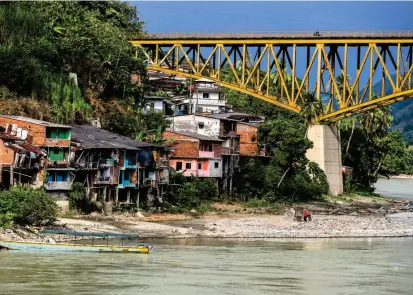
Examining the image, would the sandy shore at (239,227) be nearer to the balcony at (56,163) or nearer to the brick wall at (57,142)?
the balcony at (56,163)

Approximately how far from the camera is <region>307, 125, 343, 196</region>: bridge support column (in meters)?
88.2

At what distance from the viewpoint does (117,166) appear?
62.3 metres

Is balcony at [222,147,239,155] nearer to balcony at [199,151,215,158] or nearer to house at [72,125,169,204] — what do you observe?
balcony at [199,151,215,158]

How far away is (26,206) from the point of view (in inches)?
2002

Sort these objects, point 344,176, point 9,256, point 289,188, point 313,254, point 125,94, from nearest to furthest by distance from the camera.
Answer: point 9,256, point 313,254, point 289,188, point 125,94, point 344,176

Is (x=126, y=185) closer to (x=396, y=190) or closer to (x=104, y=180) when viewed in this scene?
(x=104, y=180)

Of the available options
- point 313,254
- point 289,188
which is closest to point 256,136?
point 289,188

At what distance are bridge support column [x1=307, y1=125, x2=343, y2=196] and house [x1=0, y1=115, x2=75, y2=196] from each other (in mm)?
33646

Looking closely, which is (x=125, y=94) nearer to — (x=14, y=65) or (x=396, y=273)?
(x=14, y=65)

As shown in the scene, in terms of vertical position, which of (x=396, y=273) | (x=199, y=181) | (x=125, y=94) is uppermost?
(x=125, y=94)

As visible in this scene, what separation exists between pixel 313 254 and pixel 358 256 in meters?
2.27

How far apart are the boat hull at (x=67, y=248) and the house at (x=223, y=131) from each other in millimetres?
29929

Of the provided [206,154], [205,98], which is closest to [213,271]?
[206,154]

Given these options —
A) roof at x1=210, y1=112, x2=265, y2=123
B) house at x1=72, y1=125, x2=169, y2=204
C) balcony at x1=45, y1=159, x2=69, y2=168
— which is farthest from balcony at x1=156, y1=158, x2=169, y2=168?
roof at x1=210, y1=112, x2=265, y2=123
